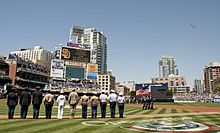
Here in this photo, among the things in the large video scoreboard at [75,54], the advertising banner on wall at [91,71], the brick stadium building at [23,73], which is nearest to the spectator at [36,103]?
the large video scoreboard at [75,54]

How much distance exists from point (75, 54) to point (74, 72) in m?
5.86

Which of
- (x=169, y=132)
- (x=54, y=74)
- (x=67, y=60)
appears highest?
(x=67, y=60)

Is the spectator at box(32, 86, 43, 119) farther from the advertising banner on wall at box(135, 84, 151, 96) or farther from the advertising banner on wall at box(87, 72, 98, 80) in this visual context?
the advertising banner on wall at box(135, 84, 151, 96)

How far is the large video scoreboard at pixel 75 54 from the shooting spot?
6494 cm

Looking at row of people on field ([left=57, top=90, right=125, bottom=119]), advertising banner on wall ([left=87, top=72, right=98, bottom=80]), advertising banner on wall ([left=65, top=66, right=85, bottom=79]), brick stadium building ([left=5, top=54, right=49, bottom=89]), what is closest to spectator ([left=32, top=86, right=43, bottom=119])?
row of people on field ([left=57, top=90, right=125, bottom=119])

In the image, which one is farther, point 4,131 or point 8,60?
point 8,60

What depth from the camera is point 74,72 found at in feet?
212

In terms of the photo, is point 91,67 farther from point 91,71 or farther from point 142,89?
point 142,89

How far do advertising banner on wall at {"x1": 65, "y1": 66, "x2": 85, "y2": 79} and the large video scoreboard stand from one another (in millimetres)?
3135

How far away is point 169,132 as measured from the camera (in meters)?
8.79

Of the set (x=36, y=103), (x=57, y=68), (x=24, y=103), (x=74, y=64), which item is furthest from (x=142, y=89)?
(x=24, y=103)

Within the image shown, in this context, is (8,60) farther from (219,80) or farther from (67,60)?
(219,80)

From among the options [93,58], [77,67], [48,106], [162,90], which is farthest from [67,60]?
[48,106]

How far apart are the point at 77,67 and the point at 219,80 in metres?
134
